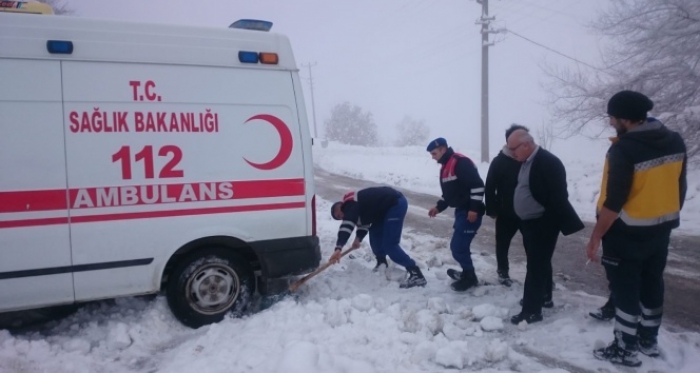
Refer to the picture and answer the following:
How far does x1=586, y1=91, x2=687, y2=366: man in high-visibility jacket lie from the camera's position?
334 centimetres

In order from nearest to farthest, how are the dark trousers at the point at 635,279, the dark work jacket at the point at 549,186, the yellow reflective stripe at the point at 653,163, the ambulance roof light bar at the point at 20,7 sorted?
the yellow reflective stripe at the point at 653,163 → the dark trousers at the point at 635,279 → the ambulance roof light bar at the point at 20,7 → the dark work jacket at the point at 549,186

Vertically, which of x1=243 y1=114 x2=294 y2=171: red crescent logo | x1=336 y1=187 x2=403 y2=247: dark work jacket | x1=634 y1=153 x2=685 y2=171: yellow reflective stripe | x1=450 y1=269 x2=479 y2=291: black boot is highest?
x1=243 y1=114 x2=294 y2=171: red crescent logo

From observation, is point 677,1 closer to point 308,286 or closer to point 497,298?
point 497,298

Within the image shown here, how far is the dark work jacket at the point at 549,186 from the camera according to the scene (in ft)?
13.7

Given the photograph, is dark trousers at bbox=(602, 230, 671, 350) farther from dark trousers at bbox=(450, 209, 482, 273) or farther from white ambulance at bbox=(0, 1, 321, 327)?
white ambulance at bbox=(0, 1, 321, 327)

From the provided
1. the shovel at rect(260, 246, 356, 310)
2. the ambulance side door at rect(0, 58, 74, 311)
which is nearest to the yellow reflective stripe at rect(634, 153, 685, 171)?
the shovel at rect(260, 246, 356, 310)

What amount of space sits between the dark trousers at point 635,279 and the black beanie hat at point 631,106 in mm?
902

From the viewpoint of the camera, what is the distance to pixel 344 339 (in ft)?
12.6

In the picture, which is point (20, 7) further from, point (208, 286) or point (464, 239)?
point (464, 239)

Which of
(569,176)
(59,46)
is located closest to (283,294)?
(59,46)

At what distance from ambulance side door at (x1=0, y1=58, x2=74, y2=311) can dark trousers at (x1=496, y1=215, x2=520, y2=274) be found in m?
4.45

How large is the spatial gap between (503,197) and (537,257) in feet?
3.44

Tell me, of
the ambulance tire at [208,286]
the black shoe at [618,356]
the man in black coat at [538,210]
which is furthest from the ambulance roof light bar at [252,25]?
the black shoe at [618,356]

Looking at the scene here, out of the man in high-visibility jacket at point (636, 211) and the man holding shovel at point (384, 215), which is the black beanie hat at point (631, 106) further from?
the man holding shovel at point (384, 215)
